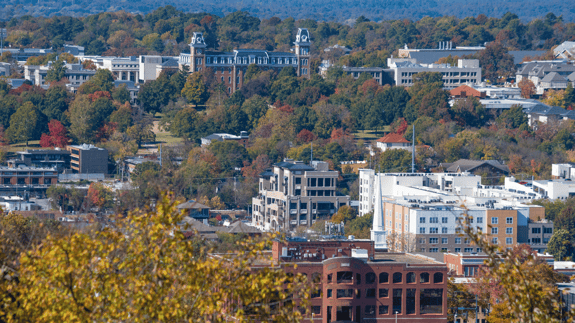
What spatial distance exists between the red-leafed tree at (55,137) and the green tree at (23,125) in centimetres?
117

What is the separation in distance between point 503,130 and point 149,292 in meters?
73.3

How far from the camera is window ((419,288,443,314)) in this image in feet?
109

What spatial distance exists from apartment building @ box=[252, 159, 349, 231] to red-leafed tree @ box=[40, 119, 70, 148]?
60.7ft

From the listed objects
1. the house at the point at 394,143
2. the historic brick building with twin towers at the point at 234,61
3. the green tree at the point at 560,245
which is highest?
the historic brick building with twin towers at the point at 234,61

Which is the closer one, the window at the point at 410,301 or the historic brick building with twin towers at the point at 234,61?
the window at the point at 410,301

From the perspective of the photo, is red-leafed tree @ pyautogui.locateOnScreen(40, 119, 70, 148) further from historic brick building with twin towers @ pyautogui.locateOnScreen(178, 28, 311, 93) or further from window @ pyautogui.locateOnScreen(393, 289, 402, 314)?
window @ pyautogui.locateOnScreen(393, 289, 402, 314)

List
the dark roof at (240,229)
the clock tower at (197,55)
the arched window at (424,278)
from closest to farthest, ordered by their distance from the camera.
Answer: the arched window at (424,278) → the dark roof at (240,229) → the clock tower at (197,55)

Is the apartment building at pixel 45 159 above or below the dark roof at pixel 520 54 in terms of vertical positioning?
below

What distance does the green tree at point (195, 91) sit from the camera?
305 feet

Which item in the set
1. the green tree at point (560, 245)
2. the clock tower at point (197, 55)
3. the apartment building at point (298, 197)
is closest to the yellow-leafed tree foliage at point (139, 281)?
the green tree at point (560, 245)

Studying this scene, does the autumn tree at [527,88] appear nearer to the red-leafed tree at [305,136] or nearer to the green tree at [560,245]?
the red-leafed tree at [305,136]

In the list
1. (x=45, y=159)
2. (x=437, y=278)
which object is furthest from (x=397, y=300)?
(x=45, y=159)

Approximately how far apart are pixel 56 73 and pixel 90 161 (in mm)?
26668

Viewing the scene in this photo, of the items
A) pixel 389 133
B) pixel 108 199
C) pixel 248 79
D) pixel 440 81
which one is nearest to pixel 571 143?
pixel 389 133
